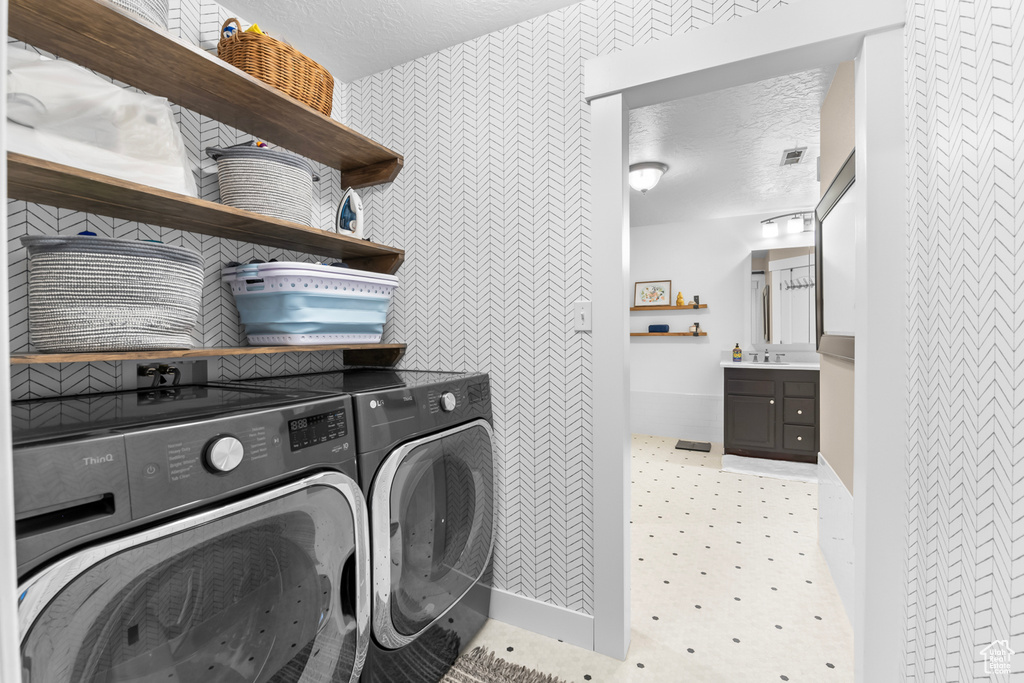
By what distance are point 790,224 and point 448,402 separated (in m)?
4.32

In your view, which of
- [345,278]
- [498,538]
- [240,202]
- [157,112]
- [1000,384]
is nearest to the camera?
[1000,384]

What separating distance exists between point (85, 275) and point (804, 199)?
495 cm

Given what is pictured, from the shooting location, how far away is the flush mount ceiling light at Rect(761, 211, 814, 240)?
4.30 meters

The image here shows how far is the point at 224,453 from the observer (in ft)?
2.90

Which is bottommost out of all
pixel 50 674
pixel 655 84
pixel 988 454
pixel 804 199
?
pixel 50 674

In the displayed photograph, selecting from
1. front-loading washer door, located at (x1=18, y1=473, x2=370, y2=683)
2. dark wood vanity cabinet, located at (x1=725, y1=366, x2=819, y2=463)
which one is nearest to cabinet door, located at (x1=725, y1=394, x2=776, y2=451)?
dark wood vanity cabinet, located at (x1=725, y1=366, x2=819, y2=463)

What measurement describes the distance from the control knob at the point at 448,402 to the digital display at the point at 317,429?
370mm

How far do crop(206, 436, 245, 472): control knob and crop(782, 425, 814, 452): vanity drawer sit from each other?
427cm

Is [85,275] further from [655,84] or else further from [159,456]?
[655,84]


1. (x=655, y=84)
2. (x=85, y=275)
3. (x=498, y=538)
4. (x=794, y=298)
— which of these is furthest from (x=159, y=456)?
(x=794, y=298)

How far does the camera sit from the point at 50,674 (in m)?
0.69

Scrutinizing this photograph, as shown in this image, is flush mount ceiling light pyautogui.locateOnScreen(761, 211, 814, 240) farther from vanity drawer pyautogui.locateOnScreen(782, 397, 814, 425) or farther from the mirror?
vanity drawer pyautogui.locateOnScreen(782, 397, 814, 425)

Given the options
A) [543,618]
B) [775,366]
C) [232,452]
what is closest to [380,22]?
[232,452]

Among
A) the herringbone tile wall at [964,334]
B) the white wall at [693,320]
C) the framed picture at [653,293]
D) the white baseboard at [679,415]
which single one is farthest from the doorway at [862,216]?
the framed picture at [653,293]
